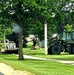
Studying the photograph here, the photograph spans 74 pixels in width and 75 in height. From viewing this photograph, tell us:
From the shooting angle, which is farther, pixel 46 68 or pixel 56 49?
pixel 56 49

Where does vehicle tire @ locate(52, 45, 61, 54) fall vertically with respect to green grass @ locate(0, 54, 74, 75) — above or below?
above

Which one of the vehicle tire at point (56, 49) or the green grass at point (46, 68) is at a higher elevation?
the vehicle tire at point (56, 49)

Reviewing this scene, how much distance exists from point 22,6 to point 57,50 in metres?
18.9

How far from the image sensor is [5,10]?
112 feet

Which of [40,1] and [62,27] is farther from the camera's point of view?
[62,27]

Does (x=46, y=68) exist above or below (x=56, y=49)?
below

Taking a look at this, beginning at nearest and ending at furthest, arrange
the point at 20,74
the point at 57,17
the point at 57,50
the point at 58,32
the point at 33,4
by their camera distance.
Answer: the point at 20,74 < the point at 33,4 < the point at 57,17 < the point at 57,50 < the point at 58,32

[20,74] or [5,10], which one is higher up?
[5,10]

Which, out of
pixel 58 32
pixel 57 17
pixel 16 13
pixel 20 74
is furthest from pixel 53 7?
pixel 58 32

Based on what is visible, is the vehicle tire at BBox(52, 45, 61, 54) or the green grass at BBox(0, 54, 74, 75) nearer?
the green grass at BBox(0, 54, 74, 75)

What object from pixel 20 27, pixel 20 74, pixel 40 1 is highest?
pixel 40 1

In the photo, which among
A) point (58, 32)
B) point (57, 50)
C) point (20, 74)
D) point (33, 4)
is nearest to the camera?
point (20, 74)

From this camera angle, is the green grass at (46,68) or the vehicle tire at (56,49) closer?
the green grass at (46,68)

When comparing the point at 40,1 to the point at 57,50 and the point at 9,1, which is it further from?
the point at 57,50
